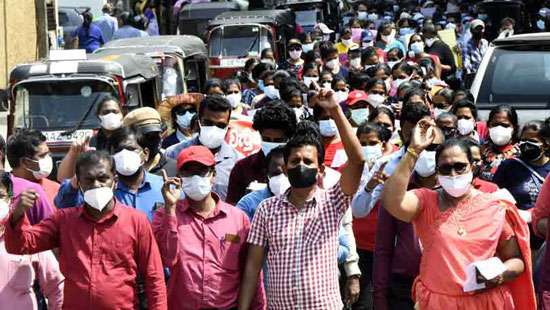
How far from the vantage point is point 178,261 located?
634 cm

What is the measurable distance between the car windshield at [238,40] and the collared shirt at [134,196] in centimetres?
1702

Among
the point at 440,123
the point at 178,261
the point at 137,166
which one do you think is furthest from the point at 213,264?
the point at 440,123

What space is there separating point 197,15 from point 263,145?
24.7 meters

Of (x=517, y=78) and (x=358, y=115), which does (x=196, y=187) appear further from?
(x=517, y=78)

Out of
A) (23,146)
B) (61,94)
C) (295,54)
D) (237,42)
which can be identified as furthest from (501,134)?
(237,42)

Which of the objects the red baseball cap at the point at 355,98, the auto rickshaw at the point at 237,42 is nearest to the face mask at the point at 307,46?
the auto rickshaw at the point at 237,42

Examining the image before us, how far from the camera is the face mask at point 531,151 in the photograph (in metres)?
7.71

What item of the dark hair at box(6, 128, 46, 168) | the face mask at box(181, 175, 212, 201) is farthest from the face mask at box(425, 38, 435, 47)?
the face mask at box(181, 175, 212, 201)

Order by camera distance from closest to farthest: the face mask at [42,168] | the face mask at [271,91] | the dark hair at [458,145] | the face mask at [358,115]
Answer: the dark hair at [458,145], the face mask at [42,168], the face mask at [358,115], the face mask at [271,91]

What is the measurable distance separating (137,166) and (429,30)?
1302 centimetres

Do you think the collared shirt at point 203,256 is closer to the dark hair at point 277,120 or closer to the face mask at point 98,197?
the face mask at point 98,197

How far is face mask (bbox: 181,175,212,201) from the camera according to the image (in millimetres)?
6418

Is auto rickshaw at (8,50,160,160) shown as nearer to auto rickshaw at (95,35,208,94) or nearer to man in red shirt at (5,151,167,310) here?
auto rickshaw at (95,35,208,94)

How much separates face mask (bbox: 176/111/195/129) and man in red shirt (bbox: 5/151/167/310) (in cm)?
404
